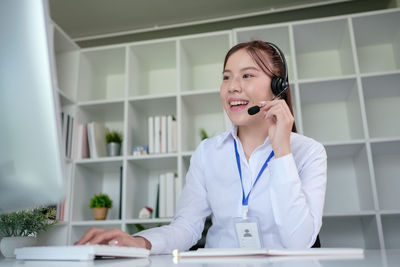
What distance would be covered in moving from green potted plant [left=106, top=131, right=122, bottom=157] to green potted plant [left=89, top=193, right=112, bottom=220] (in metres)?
0.34

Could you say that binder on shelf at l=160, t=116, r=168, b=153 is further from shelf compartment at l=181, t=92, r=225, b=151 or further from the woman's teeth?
the woman's teeth

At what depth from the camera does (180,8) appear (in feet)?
10.9

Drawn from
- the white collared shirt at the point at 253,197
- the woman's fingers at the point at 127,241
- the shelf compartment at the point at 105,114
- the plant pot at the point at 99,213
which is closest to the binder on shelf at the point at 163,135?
the shelf compartment at the point at 105,114

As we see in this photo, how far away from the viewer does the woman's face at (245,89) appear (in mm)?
1512

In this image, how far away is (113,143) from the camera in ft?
9.48

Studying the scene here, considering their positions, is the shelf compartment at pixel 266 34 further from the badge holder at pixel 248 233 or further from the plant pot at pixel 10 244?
the plant pot at pixel 10 244

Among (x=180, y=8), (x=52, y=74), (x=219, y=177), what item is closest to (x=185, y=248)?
(x=219, y=177)

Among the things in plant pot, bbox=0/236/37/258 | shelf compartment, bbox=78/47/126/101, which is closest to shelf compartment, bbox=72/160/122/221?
shelf compartment, bbox=78/47/126/101

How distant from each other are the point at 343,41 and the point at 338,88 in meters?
0.43

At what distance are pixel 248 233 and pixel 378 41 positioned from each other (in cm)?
243

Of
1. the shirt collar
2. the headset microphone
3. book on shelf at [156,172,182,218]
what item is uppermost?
the headset microphone

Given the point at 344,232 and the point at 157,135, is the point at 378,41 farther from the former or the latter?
the point at 157,135

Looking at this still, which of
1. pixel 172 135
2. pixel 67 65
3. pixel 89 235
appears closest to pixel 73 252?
pixel 89 235

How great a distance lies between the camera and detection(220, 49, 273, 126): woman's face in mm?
1512
